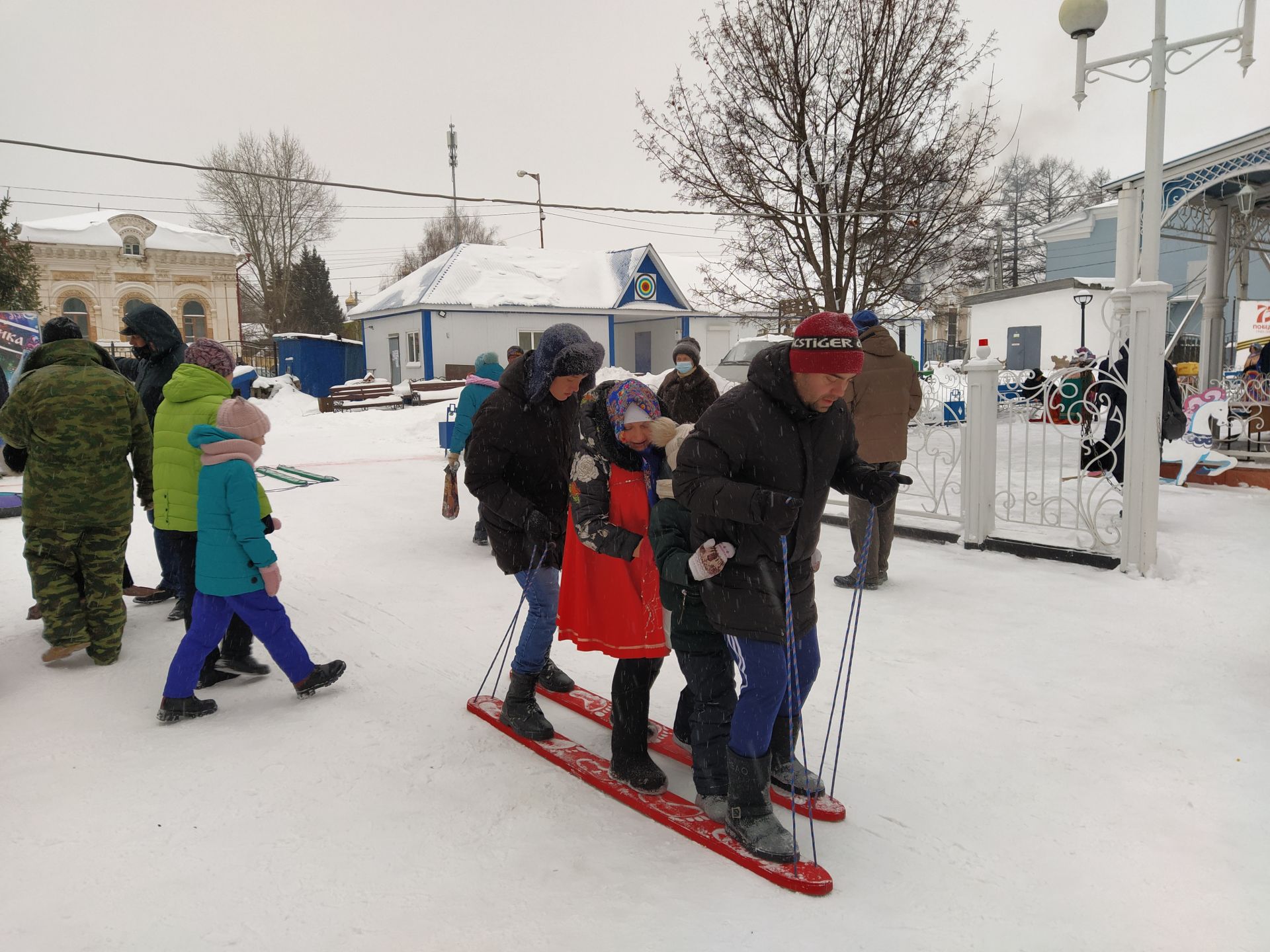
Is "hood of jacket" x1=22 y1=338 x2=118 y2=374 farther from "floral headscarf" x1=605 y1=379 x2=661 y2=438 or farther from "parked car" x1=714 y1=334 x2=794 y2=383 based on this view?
"parked car" x1=714 y1=334 x2=794 y2=383

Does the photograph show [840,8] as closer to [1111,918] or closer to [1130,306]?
[1130,306]

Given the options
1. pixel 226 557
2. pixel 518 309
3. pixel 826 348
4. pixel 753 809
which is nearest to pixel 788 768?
pixel 753 809

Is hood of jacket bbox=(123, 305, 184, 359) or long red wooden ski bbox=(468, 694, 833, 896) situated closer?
long red wooden ski bbox=(468, 694, 833, 896)

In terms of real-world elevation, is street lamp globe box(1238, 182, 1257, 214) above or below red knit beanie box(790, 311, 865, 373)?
above

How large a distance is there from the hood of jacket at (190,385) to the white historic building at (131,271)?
133 ft

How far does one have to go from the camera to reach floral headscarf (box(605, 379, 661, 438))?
9.20ft

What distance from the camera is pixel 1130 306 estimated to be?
6.05 meters

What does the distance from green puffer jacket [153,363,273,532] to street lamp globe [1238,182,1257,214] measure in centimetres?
1283

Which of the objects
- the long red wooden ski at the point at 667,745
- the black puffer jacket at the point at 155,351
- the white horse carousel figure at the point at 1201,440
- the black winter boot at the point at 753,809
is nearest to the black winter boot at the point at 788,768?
the long red wooden ski at the point at 667,745

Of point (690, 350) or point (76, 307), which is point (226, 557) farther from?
point (76, 307)

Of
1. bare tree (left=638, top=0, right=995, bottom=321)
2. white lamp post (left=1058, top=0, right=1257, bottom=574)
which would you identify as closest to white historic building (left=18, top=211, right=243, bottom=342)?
bare tree (left=638, top=0, right=995, bottom=321)

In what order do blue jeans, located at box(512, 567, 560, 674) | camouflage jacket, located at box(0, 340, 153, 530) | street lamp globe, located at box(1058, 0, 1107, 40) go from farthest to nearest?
1. street lamp globe, located at box(1058, 0, 1107, 40)
2. camouflage jacket, located at box(0, 340, 153, 530)
3. blue jeans, located at box(512, 567, 560, 674)

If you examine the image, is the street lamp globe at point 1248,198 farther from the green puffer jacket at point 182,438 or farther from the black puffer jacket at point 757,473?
the green puffer jacket at point 182,438

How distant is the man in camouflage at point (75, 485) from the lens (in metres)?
4.42
